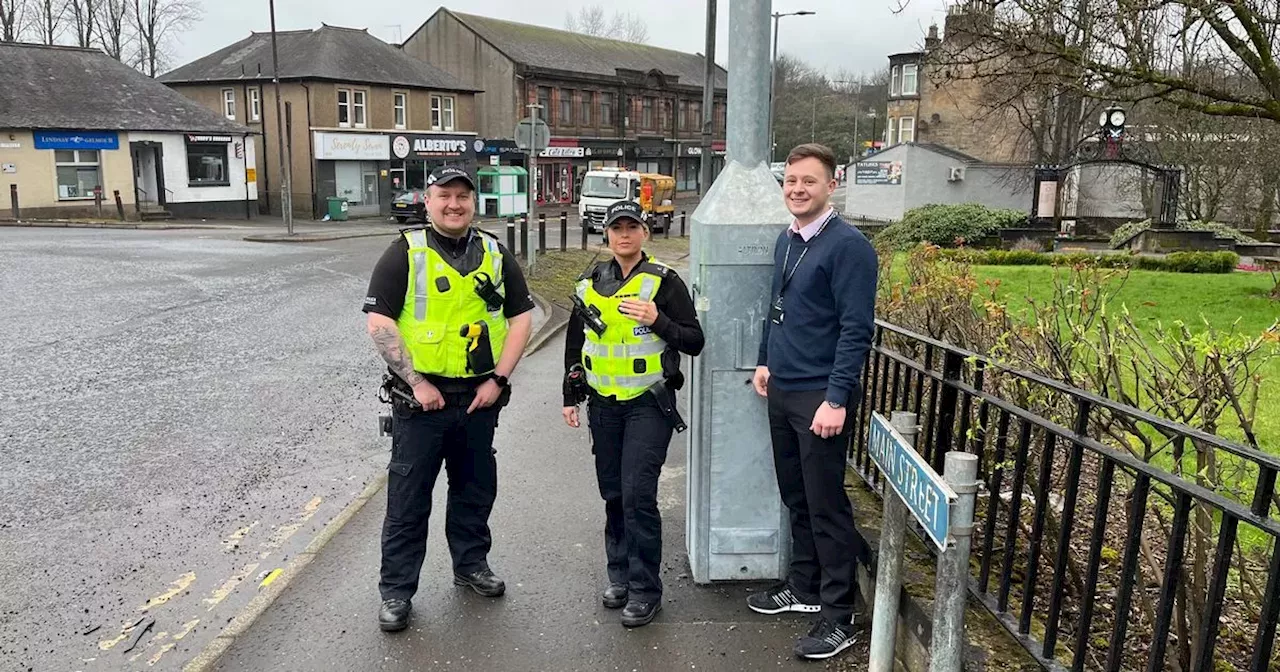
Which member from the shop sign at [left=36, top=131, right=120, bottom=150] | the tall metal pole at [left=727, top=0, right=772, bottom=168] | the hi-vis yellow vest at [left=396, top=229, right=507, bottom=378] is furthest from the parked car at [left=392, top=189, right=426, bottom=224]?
the tall metal pole at [left=727, top=0, right=772, bottom=168]

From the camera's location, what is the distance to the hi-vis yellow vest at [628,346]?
3.89 meters

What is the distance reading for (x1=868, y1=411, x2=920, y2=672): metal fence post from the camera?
301 cm

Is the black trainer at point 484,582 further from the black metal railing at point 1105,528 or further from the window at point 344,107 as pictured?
the window at point 344,107

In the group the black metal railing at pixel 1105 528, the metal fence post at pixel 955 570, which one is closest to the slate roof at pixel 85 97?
the black metal railing at pixel 1105 528

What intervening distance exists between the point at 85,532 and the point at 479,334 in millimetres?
2877

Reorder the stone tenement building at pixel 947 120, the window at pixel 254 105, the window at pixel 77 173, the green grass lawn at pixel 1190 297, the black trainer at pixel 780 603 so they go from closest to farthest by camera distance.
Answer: the black trainer at pixel 780 603
the green grass lawn at pixel 1190 297
the window at pixel 77 173
the window at pixel 254 105
the stone tenement building at pixel 947 120

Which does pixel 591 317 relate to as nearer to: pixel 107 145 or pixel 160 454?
pixel 160 454

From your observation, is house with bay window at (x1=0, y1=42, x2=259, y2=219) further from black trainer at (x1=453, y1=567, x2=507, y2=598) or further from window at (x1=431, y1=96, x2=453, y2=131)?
black trainer at (x1=453, y1=567, x2=507, y2=598)

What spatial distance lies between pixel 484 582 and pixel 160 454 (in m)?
3.56

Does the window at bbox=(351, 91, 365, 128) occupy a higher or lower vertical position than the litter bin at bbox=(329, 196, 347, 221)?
higher

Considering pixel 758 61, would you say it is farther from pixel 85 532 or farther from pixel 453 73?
pixel 453 73

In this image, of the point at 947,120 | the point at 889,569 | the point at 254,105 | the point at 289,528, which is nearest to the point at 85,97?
the point at 254,105

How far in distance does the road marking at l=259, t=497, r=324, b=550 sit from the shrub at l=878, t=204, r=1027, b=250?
19.7 meters

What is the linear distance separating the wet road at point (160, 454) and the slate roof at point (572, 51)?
39816 millimetres
